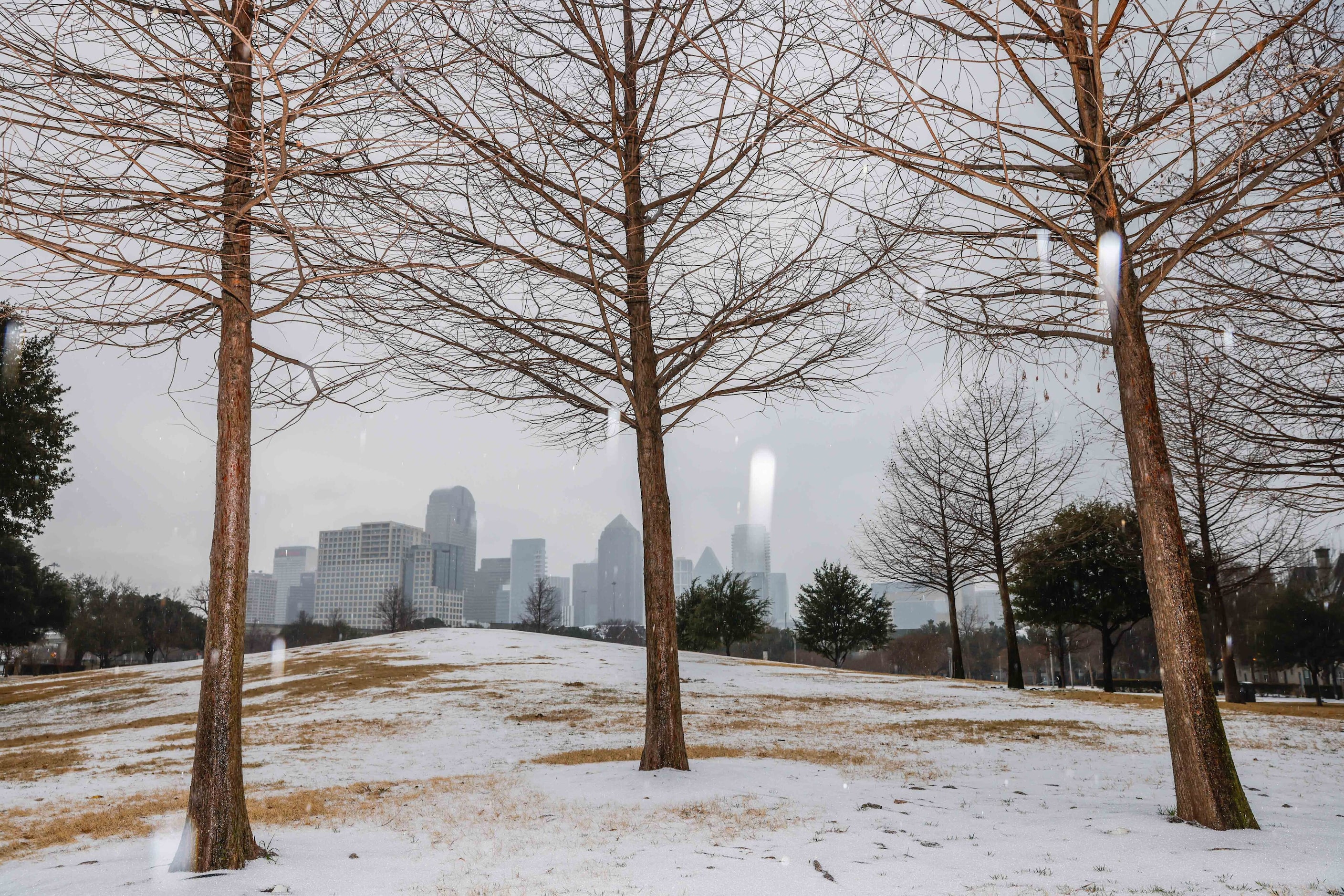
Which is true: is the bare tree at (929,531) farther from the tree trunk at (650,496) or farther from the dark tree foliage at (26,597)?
the dark tree foliage at (26,597)

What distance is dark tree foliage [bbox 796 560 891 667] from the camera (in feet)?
114

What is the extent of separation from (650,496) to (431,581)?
611 ft

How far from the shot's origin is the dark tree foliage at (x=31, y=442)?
689 inches

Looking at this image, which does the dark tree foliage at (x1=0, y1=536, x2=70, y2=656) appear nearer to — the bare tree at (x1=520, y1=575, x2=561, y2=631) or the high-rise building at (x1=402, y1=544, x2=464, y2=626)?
the bare tree at (x1=520, y1=575, x2=561, y2=631)

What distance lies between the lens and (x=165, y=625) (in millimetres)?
57938

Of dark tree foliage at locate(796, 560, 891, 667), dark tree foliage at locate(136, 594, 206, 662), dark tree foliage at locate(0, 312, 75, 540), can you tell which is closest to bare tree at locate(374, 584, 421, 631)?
dark tree foliage at locate(136, 594, 206, 662)

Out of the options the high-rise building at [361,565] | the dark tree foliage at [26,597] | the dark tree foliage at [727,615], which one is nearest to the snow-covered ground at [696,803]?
the dark tree foliage at [26,597]

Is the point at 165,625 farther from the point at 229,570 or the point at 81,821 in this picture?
the point at 229,570

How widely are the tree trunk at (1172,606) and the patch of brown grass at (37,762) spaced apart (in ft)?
42.8

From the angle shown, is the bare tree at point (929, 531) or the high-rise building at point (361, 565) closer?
the bare tree at point (929, 531)

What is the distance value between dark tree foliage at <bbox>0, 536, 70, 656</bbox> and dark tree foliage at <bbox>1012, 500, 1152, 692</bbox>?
36.7 m

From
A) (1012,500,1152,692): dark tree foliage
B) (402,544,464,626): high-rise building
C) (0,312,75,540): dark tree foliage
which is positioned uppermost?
(0,312,75,540): dark tree foliage

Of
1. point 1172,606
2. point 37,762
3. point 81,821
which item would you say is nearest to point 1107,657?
point 1172,606

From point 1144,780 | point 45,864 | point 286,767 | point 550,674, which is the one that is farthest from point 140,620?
point 1144,780
